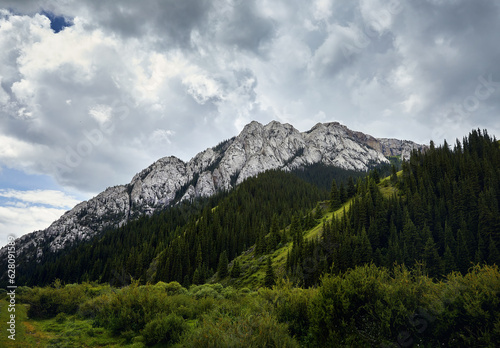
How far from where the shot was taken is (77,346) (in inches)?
768

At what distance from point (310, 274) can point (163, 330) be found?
47.0 meters

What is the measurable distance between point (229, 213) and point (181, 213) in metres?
66.9

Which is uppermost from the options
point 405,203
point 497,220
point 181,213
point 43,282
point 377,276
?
point 181,213

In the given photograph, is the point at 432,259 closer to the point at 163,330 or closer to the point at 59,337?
the point at 163,330

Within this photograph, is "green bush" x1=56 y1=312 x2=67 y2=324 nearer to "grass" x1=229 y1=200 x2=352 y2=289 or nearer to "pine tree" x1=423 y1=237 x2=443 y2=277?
"grass" x1=229 y1=200 x2=352 y2=289

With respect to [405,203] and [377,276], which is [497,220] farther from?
[377,276]

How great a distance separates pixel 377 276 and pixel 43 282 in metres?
177

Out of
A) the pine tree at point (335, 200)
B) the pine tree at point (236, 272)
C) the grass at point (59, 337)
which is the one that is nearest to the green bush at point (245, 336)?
the grass at point (59, 337)

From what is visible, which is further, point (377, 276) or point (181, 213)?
point (181, 213)

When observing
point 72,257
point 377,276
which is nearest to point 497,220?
point 377,276

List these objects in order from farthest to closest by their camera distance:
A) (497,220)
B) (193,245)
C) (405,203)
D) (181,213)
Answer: (181,213) < (193,245) < (405,203) < (497,220)

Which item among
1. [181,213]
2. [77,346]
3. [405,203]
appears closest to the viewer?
[77,346]

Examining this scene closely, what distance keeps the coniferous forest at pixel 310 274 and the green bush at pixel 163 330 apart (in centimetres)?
10

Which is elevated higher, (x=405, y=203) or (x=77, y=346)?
(x=405, y=203)
